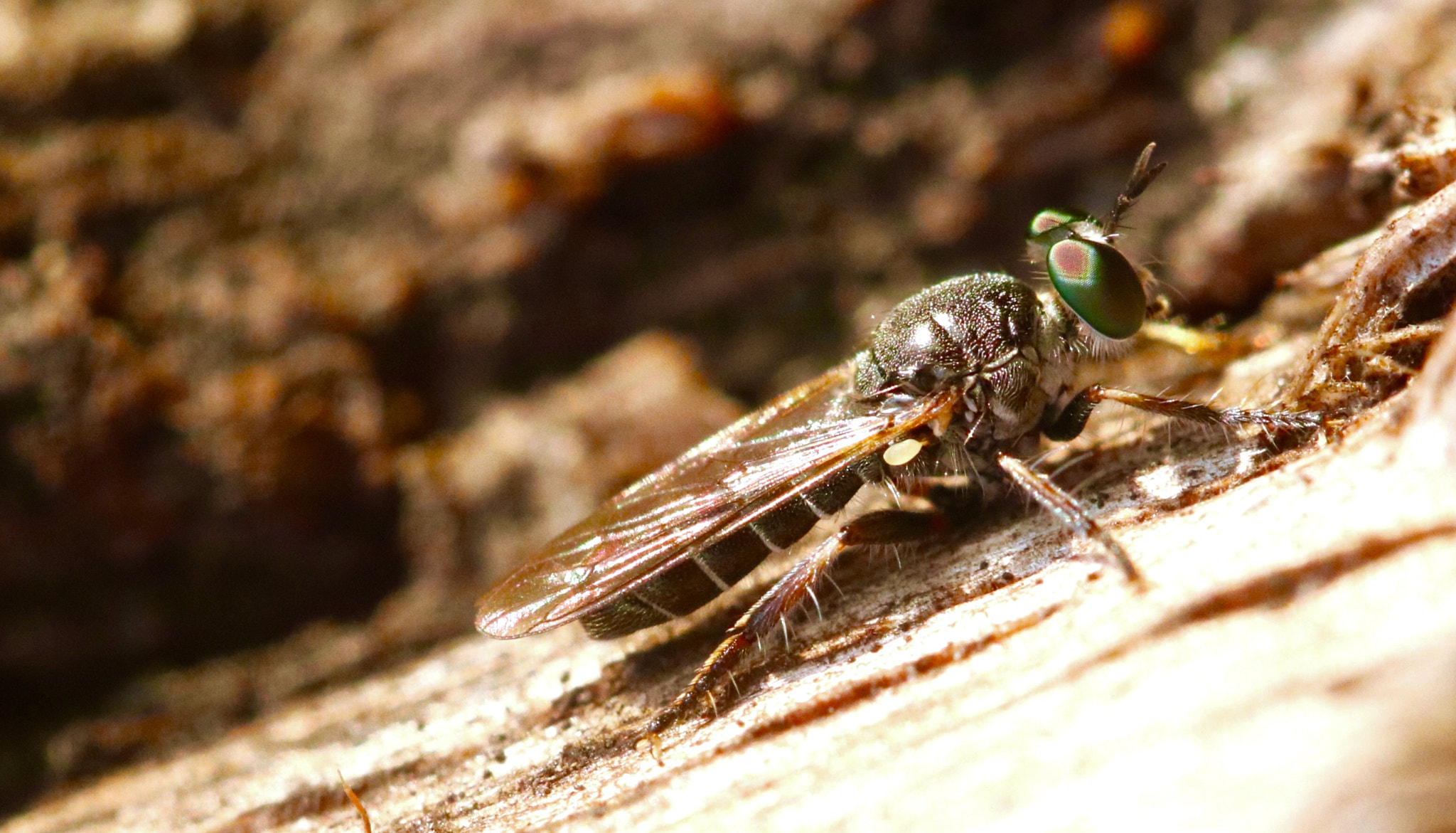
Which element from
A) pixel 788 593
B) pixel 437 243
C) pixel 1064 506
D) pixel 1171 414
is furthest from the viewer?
pixel 437 243

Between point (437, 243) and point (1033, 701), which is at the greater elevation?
point (437, 243)

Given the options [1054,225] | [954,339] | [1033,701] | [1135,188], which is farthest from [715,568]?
[1135,188]

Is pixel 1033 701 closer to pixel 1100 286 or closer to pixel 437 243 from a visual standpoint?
pixel 1100 286

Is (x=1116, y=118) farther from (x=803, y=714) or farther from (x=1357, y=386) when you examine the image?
(x=803, y=714)

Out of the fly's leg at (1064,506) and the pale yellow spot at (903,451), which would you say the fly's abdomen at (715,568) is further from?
the fly's leg at (1064,506)

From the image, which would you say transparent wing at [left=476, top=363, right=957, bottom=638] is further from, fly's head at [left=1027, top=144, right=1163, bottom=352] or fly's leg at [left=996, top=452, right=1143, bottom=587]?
fly's head at [left=1027, top=144, right=1163, bottom=352]

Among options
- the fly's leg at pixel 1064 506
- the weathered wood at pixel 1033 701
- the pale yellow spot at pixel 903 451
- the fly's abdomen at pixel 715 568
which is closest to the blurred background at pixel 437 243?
the weathered wood at pixel 1033 701
